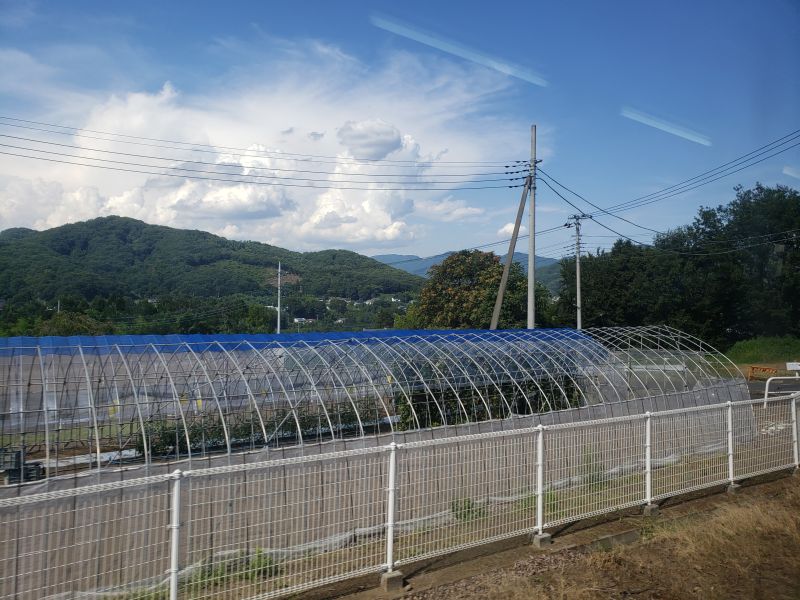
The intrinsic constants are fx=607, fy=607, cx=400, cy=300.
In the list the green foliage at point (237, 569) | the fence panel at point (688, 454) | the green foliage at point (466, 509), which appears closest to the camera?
the green foliage at point (237, 569)

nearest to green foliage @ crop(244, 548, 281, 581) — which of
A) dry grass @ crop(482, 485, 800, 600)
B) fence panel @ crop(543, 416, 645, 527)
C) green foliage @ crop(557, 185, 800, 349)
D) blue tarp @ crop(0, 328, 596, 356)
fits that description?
dry grass @ crop(482, 485, 800, 600)

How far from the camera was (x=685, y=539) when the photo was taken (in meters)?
6.86

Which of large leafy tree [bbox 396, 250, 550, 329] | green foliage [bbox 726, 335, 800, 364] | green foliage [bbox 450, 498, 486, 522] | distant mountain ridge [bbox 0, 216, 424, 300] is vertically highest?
distant mountain ridge [bbox 0, 216, 424, 300]

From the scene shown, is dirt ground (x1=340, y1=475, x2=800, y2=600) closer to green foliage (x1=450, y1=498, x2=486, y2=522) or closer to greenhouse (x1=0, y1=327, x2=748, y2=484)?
green foliage (x1=450, y1=498, x2=486, y2=522)

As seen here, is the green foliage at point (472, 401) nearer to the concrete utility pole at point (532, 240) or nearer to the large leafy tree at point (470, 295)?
the concrete utility pole at point (532, 240)

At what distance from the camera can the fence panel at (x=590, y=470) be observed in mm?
7328

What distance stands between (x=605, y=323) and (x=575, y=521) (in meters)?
42.8

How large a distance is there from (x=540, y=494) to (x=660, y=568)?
1.37 metres

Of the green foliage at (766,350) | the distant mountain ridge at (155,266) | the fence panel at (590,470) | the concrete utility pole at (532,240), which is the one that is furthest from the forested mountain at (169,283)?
the fence panel at (590,470)

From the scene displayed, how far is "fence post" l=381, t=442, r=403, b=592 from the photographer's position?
222 inches

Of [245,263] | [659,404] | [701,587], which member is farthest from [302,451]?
[245,263]

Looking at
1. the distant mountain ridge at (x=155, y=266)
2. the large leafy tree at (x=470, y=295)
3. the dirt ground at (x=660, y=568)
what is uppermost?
the distant mountain ridge at (x=155, y=266)

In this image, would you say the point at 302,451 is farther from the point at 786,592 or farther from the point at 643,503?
the point at 786,592

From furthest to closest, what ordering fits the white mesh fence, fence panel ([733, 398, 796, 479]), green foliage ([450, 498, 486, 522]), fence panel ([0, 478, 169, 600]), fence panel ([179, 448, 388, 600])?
fence panel ([733, 398, 796, 479]), green foliage ([450, 498, 486, 522]), fence panel ([179, 448, 388, 600]), the white mesh fence, fence panel ([0, 478, 169, 600])
